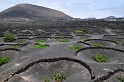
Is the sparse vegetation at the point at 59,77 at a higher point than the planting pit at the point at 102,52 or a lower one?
lower

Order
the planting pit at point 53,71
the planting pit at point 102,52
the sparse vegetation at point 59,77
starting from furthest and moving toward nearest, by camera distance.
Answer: the planting pit at point 102,52
the planting pit at point 53,71
the sparse vegetation at point 59,77

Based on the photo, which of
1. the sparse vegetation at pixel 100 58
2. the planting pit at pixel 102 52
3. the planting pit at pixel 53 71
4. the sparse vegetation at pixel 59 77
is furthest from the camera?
the planting pit at pixel 102 52

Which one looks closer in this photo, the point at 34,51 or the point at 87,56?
the point at 87,56

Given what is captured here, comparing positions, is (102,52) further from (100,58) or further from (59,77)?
(59,77)

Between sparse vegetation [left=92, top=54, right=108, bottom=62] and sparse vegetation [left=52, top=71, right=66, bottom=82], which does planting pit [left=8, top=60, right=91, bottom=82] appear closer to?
sparse vegetation [left=52, top=71, right=66, bottom=82]

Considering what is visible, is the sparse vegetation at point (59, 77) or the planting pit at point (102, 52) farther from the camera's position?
the planting pit at point (102, 52)

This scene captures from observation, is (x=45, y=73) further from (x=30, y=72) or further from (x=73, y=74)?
(x=73, y=74)

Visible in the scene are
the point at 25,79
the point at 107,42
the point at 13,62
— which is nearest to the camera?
the point at 25,79

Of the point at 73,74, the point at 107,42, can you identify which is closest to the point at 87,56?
the point at 73,74

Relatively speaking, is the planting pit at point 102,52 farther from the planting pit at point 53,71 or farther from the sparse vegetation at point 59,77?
the sparse vegetation at point 59,77

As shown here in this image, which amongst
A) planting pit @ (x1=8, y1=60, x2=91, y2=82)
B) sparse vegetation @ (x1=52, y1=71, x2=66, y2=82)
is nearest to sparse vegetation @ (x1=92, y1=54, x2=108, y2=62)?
planting pit @ (x1=8, y1=60, x2=91, y2=82)

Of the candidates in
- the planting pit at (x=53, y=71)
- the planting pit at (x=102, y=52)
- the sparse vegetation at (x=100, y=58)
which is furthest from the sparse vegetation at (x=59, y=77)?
the sparse vegetation at (x=100, y=58)
